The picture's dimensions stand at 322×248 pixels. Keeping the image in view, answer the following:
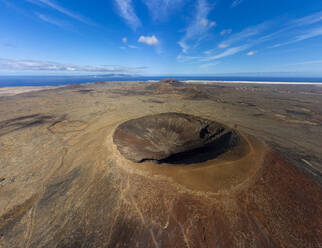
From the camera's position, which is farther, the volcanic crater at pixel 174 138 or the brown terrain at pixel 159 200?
the volcanic crater at pixel 174 138

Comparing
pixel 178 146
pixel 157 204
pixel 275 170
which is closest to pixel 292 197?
pixel 275 170

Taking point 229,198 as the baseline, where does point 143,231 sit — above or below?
below

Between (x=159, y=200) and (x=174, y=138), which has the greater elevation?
(x=159, y=200)

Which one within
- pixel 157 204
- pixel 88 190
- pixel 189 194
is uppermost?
pixel 189 194

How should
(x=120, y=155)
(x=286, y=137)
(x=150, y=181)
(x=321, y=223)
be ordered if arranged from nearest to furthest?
(x=321, y=223), (x=150, y=181), (x=120, y=155), (x=286, y=137)

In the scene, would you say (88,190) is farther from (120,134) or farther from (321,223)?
(321,223)

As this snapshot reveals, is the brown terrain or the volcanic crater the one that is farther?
the volcanic crater

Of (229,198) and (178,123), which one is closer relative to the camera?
(229,198)

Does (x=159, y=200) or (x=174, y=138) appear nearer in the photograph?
(x=159, y=200)
